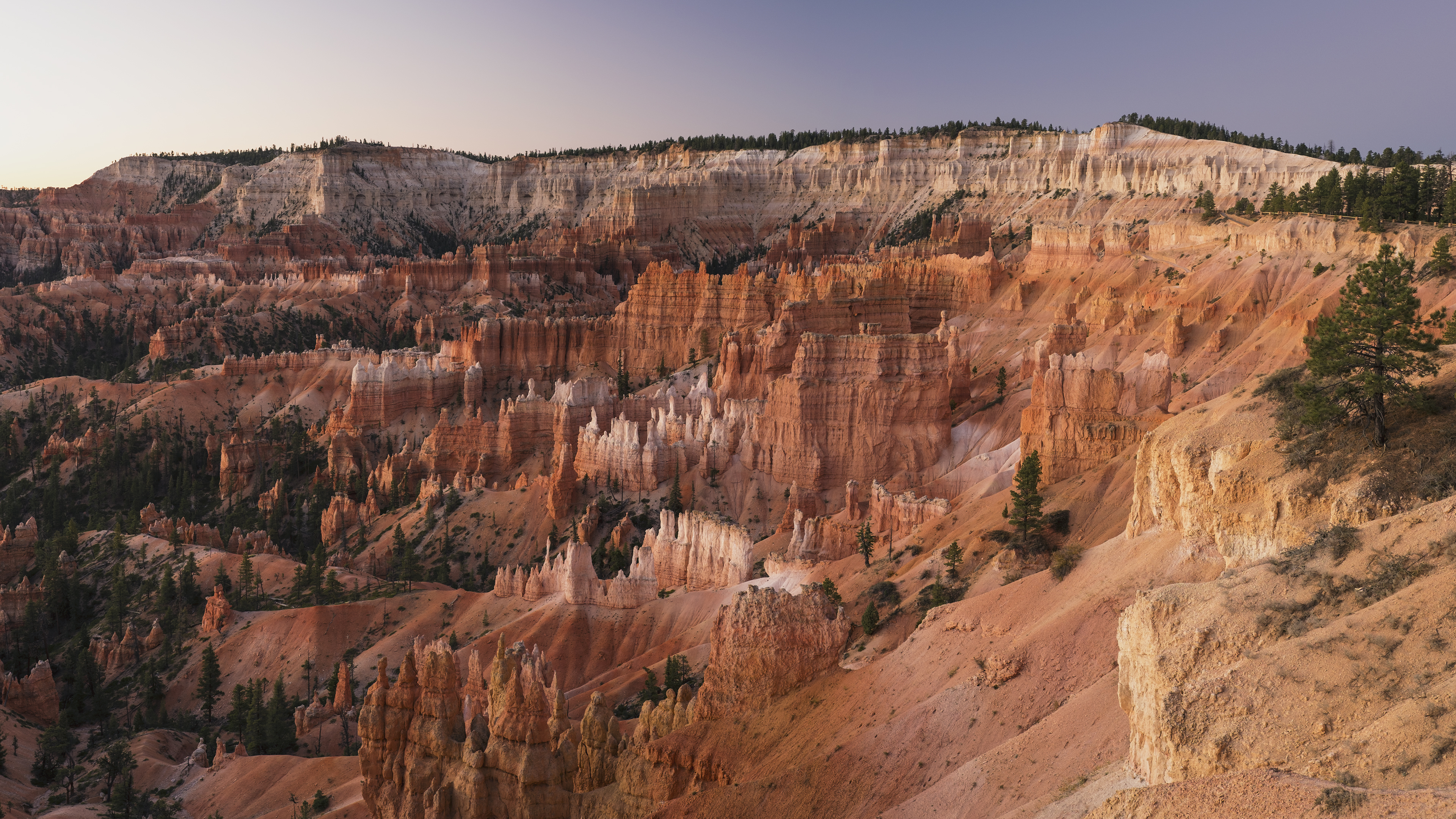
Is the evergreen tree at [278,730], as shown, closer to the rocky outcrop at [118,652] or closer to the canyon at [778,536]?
the canyon at [778,536]

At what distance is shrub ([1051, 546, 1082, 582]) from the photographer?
28219mm

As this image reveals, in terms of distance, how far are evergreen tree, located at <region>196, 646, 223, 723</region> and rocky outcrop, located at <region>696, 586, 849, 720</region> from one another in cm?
3313

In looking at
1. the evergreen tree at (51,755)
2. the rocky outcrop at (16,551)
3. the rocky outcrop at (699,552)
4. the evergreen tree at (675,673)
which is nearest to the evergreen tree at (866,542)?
the rocky outcrop at (699,552)

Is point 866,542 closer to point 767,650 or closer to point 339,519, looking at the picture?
point 767,650

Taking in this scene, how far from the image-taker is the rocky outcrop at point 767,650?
27.3m

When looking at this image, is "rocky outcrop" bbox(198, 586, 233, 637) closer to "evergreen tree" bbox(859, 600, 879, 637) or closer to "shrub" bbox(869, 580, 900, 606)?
"shrub" bbox(869, 580, 900, 606)

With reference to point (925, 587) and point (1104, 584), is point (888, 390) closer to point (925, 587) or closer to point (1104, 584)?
point (925, 587)

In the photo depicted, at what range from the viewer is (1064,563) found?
28391 mm

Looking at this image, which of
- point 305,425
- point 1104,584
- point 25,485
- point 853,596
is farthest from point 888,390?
point 25,485

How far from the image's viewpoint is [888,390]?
66500mm

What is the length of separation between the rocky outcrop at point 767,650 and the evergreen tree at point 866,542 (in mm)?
12569

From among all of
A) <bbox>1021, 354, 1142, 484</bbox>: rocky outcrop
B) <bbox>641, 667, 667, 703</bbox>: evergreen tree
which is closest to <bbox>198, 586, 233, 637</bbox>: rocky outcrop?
<bbox>641, 667, 667, 703</bbox>: evergreen tree

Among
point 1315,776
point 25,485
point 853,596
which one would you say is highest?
point 1315,776

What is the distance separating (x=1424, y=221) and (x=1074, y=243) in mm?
28053
